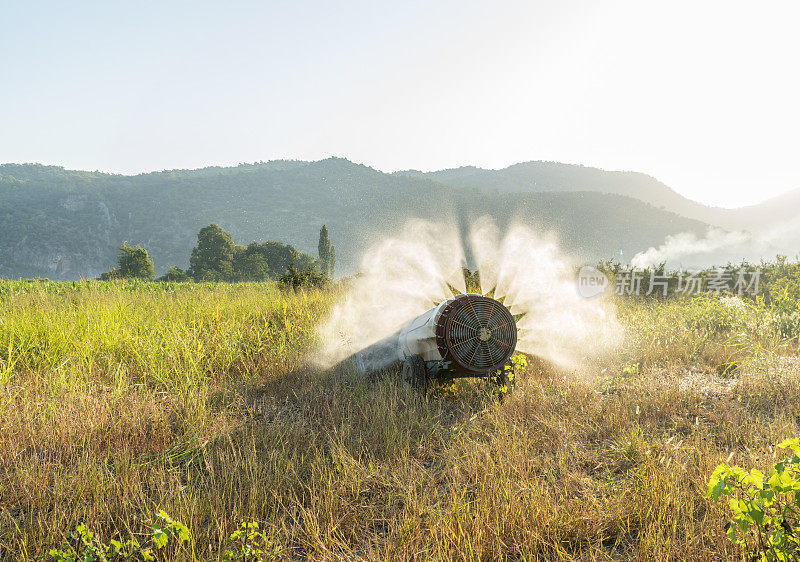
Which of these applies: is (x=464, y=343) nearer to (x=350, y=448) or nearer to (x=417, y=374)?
(x=417, y=374)

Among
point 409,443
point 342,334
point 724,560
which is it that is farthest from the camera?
point 342,334

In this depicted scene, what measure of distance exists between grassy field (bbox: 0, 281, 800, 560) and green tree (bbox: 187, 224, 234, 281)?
194ft

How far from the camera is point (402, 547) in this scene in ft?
6.82

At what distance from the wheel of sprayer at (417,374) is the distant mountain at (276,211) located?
321 feet

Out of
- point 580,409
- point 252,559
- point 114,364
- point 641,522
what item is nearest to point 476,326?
point 580,409

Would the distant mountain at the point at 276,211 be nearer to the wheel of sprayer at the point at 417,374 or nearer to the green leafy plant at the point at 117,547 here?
the wheel of sprayer at the point at 417,374

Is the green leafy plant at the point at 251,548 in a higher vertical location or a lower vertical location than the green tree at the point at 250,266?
higher

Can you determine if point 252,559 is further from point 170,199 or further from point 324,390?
point 170,199

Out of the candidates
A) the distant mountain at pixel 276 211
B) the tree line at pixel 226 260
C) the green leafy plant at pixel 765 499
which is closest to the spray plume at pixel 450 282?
the green leafy plant at pixel 765 499

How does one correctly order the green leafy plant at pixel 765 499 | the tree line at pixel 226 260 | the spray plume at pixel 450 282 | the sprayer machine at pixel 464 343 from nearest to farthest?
the green leafy plant at pixel 765 499 < the sprayer machine at pixel 464 343 < the spray plume at pixel 450 282 < the tree line at pixel 226 260

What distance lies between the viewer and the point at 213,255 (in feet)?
204

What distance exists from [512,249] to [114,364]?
506 cm

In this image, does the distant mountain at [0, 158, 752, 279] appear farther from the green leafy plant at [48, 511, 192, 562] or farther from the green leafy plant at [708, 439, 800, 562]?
the green leafy plant at [48, 511, 192, 562]

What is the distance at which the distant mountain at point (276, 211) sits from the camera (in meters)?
115
